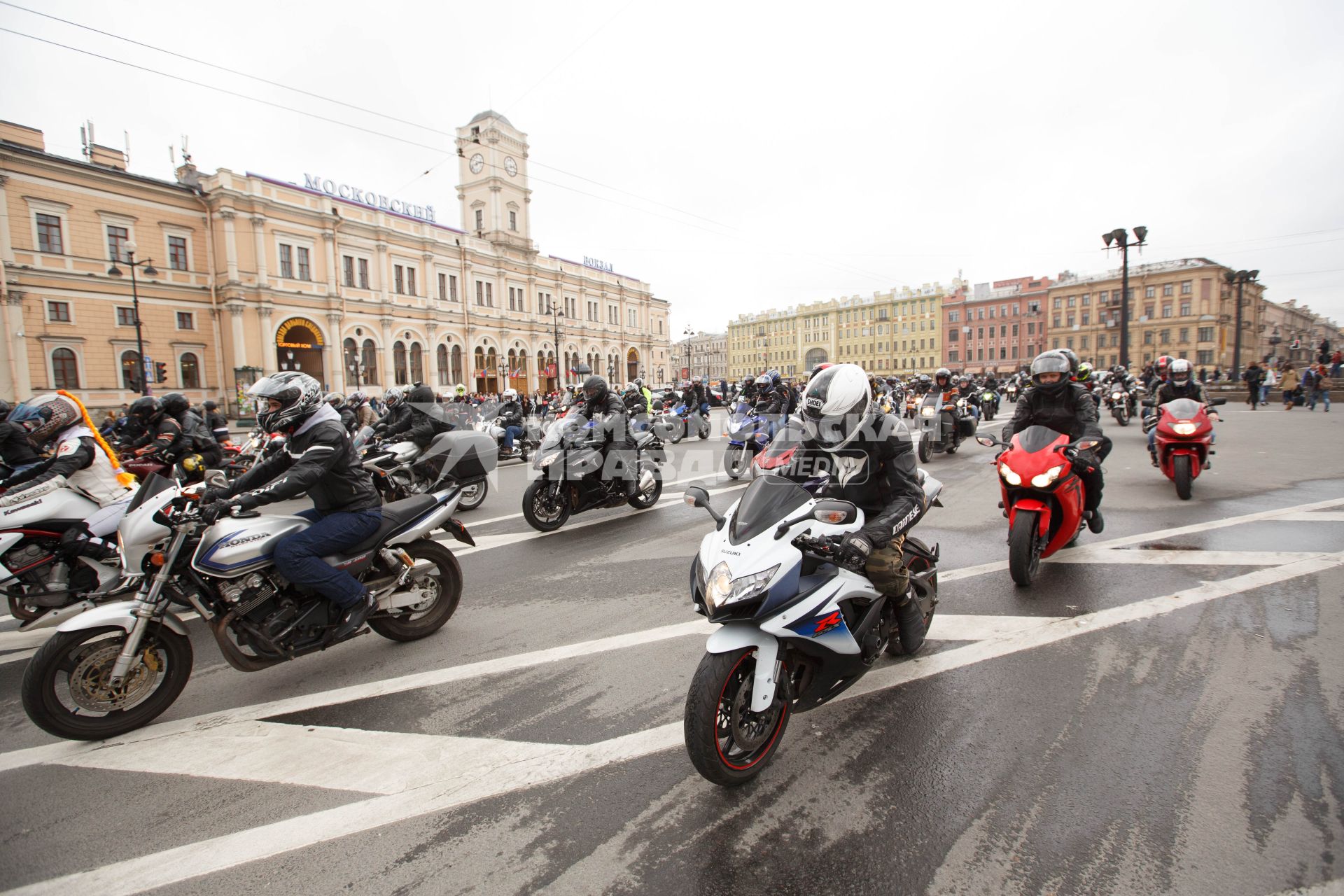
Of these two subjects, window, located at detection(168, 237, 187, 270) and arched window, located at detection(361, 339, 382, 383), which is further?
arched window, located at detection(361, 339, 382, 383)

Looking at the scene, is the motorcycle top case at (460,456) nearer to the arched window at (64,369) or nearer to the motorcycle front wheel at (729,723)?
the motorcycle front wheel at (729,723)

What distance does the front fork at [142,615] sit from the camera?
3197 mm

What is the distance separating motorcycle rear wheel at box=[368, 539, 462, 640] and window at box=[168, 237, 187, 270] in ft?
158

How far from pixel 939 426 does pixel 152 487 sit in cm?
1216

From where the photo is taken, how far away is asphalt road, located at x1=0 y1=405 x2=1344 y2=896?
2.20 metres

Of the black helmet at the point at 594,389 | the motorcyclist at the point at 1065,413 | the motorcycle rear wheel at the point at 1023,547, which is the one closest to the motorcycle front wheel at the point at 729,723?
the motorcycle rear wheel at the point at 1023,547

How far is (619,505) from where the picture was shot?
8.43 meters

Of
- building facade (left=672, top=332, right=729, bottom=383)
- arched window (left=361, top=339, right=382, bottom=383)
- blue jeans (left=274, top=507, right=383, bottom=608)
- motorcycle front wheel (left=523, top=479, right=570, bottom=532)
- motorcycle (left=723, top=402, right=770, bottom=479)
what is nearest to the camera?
blue jeans (left=274, top=507, right=383, bottom=608)

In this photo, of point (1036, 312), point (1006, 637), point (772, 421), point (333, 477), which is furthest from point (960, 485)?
point (1036, 312)

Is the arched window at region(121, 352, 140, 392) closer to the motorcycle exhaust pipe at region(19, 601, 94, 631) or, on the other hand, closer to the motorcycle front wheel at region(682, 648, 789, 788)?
the motorcycle exhaust pipe at region(19, 601, 94, 631)

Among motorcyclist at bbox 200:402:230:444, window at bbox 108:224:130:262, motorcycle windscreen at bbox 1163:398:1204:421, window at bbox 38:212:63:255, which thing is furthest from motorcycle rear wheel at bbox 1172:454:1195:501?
window at bbox 38:212:63:255

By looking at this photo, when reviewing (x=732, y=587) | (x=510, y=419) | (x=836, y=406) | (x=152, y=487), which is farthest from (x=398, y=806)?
(x=510, y=419)

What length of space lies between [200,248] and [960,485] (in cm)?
4950

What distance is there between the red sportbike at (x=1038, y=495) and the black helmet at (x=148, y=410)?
9.75 meters
